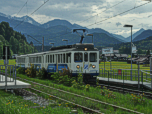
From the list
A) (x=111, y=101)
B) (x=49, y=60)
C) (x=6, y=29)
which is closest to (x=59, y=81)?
(x=49, y=60)

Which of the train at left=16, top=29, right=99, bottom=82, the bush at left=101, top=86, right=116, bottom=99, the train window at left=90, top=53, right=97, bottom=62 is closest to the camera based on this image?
the bush at left=101, top=86, right=116, bottom=99

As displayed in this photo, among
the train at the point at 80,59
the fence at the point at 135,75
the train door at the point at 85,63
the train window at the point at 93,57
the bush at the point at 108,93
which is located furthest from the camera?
the train window at the point at 93,57

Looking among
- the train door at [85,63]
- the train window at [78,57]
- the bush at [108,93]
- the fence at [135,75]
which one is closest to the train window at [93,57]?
the train door at [85,63]

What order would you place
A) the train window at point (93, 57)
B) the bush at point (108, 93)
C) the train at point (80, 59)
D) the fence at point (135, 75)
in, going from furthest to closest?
the train window at point (93, 57), the train at point (80, 59), the fence at point (135, 75), the bush at point (108, 93)

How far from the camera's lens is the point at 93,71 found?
21609 mm

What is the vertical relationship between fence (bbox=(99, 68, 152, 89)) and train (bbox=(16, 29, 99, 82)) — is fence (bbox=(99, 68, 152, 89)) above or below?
below

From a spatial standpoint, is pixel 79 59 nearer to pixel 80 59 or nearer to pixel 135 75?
pixel 80 59

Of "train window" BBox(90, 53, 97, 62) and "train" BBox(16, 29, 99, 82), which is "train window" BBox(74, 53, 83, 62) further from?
"train window" BBox(90, 53, 97, 62)

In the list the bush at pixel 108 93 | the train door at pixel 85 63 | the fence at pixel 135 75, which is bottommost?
the bush at pixel 108 93

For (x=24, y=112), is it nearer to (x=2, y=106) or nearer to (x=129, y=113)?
(x=2, y=106)

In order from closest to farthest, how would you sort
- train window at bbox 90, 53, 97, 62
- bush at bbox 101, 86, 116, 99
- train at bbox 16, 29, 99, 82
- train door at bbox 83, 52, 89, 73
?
bush at bbox 101, 86, 116, 99 → train at bbox 16, 29, 99, 82 → train door at bbox 83, 52, 89, 73 → train window at bbox 90, 53, 97, 62

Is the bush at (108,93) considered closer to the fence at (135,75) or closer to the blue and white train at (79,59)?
the fence at (135,75)

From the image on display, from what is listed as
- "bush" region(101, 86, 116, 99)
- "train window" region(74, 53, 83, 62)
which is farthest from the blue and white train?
"bush" region(101, 86, 116, 99)

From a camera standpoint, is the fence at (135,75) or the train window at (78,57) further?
the train window at (78,57)
